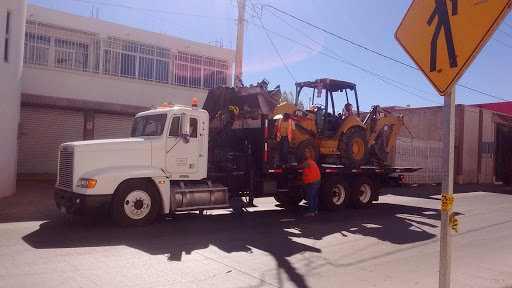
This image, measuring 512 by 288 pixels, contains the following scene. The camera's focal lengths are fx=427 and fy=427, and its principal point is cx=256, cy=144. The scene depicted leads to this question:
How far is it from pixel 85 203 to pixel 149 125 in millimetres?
2434

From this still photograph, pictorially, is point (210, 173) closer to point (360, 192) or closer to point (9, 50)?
point (360, 192)

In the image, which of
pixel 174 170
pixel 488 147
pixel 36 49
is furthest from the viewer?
pixel 488 147

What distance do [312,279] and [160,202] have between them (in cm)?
442

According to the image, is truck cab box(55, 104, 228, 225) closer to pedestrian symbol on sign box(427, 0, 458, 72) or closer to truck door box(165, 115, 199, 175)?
truck door box(165, 115, 199, 175)

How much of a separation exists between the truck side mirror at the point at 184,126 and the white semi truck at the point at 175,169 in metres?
0.02

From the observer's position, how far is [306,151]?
12.3 m

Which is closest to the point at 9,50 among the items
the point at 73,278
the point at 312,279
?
the point at 73,278

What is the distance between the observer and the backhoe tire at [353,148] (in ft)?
42.9

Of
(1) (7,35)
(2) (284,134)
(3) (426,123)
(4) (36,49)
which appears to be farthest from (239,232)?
(3) (426,123)

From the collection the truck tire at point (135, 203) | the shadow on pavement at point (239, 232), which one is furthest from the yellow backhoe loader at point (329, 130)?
the truck tire at point (135, 203)

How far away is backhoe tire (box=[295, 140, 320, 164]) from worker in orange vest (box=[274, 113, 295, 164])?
503mm

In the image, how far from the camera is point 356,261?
22.9 feet

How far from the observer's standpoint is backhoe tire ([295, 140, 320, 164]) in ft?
39.3

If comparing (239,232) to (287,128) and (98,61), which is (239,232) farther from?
(98,61)
